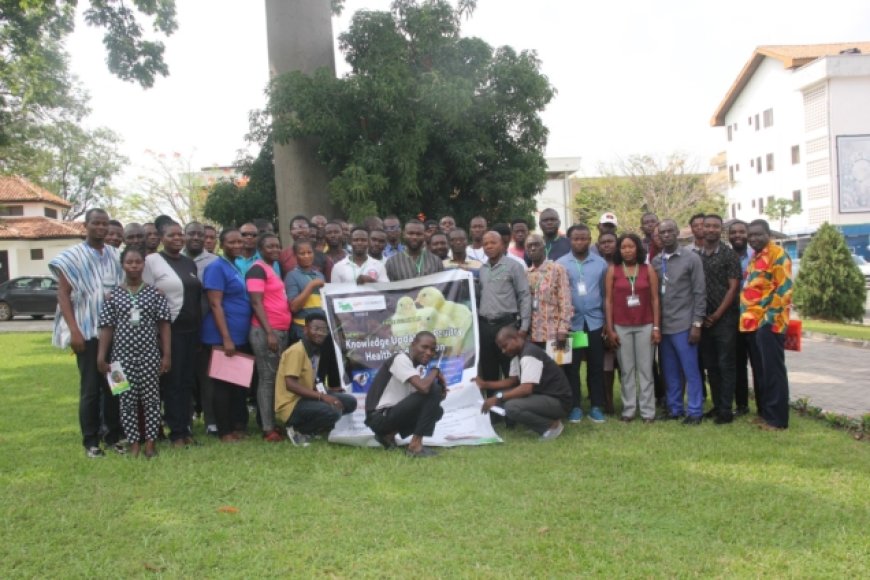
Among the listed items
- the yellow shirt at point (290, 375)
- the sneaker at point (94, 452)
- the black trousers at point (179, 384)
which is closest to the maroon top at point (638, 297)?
the yellow shirt at point (290, 375)

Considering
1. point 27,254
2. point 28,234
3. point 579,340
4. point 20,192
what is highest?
point 20,192

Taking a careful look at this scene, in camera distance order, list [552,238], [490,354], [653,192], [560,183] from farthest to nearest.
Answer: [560,183] → [653,192] → [552,238] → [490,354]

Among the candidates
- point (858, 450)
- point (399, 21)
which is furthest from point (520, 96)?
point (858, 450)

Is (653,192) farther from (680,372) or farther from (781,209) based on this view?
(680,372)

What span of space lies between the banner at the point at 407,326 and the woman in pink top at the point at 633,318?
1423 millimetres

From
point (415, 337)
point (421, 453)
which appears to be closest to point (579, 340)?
point (415, 337)

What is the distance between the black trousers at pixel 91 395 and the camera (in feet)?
19.8

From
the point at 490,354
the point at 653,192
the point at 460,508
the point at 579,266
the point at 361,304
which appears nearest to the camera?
the point at 460,508

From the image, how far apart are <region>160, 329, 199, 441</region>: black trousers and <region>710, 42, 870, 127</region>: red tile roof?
51.1 m

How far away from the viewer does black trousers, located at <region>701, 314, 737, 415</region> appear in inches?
277

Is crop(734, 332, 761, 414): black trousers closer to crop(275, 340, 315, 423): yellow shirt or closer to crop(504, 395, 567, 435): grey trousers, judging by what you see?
crop(504, 395, 567, 435): grey trousers

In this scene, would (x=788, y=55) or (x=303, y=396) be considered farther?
(x=788, y=55)

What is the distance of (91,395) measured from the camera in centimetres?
606

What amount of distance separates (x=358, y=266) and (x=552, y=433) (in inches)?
98.2
